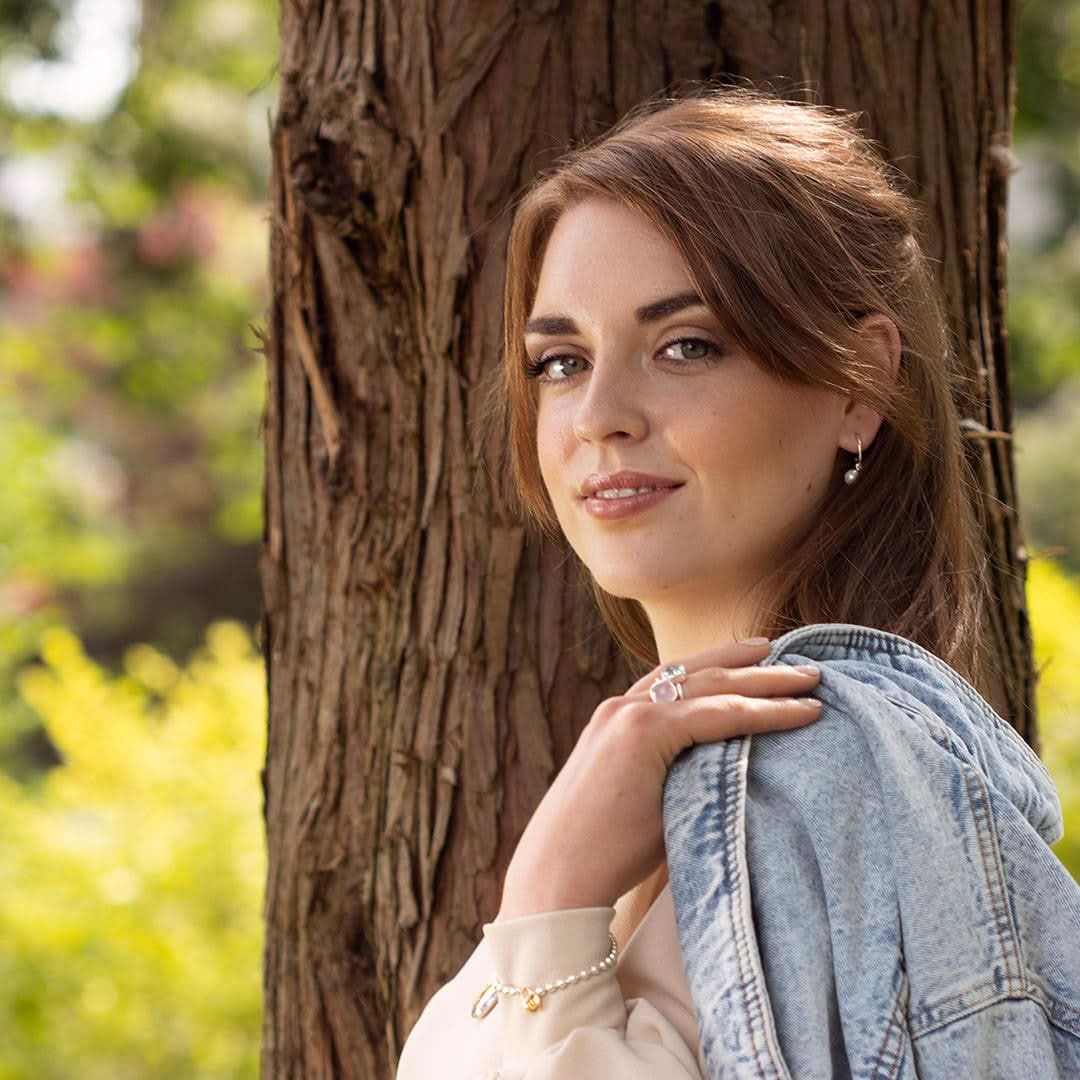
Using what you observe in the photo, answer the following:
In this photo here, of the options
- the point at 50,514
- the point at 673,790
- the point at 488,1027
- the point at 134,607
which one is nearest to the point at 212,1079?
the point at 488,1027

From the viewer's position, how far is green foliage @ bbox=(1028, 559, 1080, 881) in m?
4.68

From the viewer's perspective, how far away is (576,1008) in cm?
136

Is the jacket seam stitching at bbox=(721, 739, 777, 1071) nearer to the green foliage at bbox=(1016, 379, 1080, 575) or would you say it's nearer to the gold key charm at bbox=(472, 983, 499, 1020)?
the gold key charm at bbox=(472, 983, 499, 1020)

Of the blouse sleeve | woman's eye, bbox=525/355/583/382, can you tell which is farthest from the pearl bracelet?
woman's eye, bbox=525/355/583/382

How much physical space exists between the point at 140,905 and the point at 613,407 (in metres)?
3.65

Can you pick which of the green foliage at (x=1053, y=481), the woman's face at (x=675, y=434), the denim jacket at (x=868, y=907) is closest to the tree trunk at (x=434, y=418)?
the woman's face at (x=675, y=434)

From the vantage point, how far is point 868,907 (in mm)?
1273

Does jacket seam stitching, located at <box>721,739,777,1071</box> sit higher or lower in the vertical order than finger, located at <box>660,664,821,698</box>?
lower

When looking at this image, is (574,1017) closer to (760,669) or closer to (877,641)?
(760,669)

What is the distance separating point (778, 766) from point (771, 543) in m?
0.33

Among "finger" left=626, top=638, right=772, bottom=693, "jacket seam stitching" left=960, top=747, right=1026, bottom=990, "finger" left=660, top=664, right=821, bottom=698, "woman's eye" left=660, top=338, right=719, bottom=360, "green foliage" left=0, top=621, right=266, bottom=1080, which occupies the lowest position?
"green foliage" left=0, top=621, right=266, bottom=1080

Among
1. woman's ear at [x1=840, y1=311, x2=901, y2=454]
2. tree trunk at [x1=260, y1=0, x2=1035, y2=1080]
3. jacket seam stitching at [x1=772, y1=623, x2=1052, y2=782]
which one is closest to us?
jacket seam stitching at [x1=772, y1=623, x2=1052, y2=782]

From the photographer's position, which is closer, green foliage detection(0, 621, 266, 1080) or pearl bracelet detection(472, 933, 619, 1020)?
pearl bracelet detection(472, 933, 619, 1020)

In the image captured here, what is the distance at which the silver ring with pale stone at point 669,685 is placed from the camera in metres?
1.42
